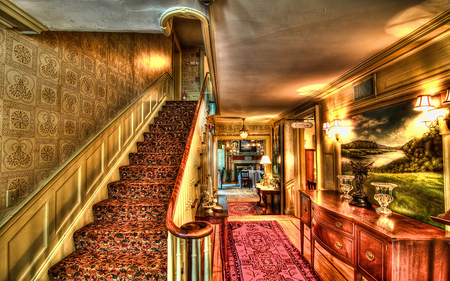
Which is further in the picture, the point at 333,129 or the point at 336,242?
the point at 333,129

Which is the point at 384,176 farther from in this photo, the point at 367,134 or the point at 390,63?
the point at 390,63

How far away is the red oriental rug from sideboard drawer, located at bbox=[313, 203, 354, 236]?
917 millimetres

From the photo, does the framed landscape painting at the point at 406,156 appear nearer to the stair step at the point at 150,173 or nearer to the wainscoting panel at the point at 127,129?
the stair step at the point at 150,173

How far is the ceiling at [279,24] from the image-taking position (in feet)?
4.54

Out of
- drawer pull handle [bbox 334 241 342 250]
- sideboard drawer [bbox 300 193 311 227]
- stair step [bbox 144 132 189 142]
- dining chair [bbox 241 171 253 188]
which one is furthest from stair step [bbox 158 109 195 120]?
dining chair [bbox 241 171 253 188]

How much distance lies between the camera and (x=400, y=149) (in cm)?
210

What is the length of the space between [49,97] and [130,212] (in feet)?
5.01

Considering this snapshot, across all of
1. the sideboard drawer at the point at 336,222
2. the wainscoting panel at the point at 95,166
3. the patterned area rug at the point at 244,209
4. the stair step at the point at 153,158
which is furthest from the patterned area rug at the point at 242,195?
the wainscoting panel at the point at 95,166

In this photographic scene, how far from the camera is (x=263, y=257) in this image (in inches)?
126

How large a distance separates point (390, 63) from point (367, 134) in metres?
0.89

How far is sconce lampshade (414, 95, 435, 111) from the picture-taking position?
1739mm

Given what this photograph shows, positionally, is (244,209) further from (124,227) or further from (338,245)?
(124,227)

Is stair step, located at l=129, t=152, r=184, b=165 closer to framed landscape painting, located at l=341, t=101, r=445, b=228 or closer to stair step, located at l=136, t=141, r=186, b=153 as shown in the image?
stair step, located at l=136, t=141, r=186, b=153

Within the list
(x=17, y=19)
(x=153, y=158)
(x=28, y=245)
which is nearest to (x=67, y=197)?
(x=28, y=245)
